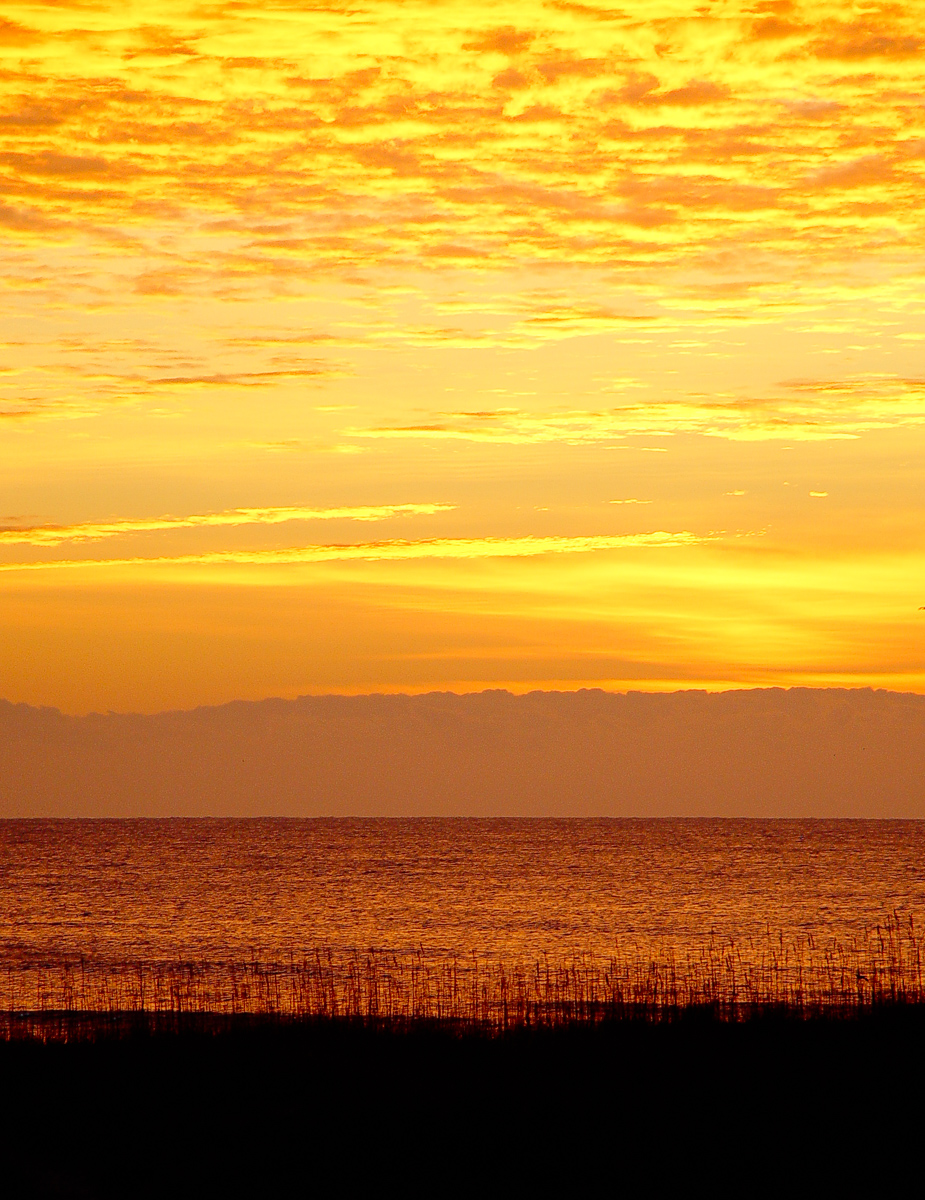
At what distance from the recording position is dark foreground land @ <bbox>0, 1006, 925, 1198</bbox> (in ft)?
65.4

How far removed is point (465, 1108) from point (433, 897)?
74931mm

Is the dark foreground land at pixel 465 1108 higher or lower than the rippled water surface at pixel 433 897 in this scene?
lower

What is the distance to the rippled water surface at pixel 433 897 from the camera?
6862 centimetres

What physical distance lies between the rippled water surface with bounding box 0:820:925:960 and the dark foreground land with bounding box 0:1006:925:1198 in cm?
3070

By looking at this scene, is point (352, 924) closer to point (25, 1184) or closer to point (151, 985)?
point (151, 985)

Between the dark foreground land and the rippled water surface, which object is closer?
the dark foreground land

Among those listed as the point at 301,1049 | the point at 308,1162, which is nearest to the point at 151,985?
the point at 301,1049

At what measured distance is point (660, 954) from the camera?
58750 mm

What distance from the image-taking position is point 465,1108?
78.1ft

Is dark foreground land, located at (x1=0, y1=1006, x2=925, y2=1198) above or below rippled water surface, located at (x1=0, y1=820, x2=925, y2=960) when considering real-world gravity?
below

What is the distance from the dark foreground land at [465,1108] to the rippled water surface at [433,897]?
30.7 m

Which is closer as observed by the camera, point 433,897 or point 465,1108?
point 465,1108

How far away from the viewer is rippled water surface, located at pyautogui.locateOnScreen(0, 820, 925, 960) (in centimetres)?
6862

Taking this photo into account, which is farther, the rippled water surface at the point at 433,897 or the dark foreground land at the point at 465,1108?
the rippled water surface at the point at 433,897
